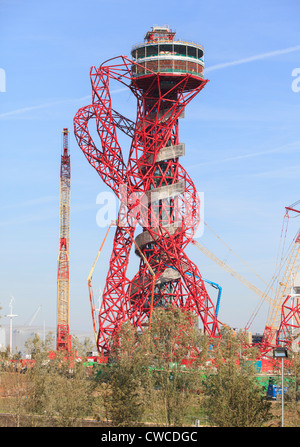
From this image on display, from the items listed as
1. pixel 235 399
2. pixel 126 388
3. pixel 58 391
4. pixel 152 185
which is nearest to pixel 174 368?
pixel 126 388

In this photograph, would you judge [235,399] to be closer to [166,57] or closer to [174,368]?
[174,368]

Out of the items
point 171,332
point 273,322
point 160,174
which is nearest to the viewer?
point 171,332

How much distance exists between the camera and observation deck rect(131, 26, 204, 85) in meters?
129

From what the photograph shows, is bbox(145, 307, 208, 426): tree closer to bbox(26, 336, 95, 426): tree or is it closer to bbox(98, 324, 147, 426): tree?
bbox(98, 324, 147, 426): tree

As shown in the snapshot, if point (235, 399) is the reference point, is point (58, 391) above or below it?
above

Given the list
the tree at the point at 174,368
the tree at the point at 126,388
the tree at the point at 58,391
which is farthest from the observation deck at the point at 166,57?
the tree at the point at 126,388

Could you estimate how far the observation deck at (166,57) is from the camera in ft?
424

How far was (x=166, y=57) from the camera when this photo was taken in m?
129

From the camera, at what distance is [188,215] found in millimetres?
126000
